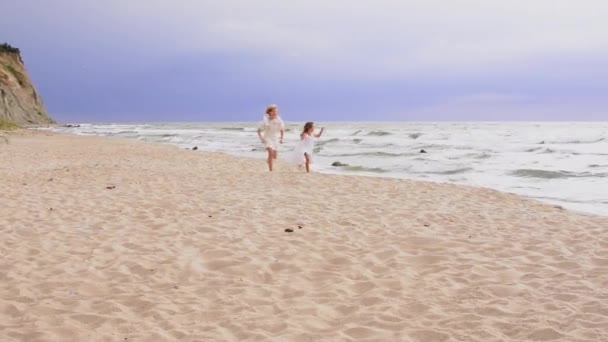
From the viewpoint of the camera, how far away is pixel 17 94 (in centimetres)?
6725

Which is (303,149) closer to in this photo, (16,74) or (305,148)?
(305,148)

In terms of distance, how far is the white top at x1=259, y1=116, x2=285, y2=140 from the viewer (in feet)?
47.4

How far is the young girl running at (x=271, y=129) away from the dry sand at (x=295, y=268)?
14.6 ft

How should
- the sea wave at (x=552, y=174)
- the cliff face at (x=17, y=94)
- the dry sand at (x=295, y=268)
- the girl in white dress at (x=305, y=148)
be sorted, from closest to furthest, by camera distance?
the dry sand at (x=295, y=268)
the girl in white dress at (x=305, y=148)
the sea wave at (x=552, y=174)
the cliff face at (x=17, y=94)

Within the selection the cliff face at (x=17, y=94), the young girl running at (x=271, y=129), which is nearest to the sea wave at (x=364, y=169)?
the young girl running at (x=271, y=129)

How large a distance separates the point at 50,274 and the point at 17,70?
75.3m

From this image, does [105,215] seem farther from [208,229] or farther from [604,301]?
[604,301]

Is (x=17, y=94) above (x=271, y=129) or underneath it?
above

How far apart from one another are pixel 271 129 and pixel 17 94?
210 feet

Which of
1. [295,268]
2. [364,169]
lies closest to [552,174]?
[364,169]

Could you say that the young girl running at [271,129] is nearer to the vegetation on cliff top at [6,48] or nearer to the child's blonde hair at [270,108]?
the child's blonde hair at [270,108]

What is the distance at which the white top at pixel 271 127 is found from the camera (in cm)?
1446

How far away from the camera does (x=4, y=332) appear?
4.04 m

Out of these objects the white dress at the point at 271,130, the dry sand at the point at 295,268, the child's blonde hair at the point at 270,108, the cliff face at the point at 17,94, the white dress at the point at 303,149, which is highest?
the cliff face at the point at 17,94
